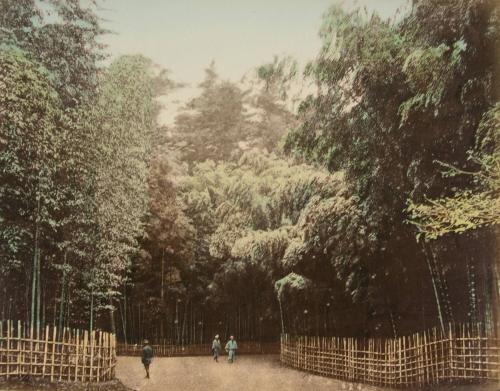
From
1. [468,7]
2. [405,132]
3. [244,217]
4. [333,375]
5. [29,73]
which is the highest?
[468,7]

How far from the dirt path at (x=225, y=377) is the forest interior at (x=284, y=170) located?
94 cm

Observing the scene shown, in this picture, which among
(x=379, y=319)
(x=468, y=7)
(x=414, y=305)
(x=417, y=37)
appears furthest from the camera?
(x=379, y=319)

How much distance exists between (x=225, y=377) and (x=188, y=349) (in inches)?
121

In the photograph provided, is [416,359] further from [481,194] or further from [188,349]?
[188,349]

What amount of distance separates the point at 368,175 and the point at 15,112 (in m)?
4.76

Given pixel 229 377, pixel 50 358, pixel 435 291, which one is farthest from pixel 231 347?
pixel 435 291

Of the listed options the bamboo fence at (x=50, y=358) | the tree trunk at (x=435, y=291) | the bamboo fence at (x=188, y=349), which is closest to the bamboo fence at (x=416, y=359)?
the tree trunk at (x=435, y=291)

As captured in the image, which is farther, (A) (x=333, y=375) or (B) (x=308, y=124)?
(A) (x=333, y=375)

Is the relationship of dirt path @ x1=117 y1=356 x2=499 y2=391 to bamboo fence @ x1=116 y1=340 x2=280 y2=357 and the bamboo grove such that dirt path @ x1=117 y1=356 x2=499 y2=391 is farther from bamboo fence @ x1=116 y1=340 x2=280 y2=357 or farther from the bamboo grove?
the bamboo grove

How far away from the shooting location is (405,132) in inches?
282

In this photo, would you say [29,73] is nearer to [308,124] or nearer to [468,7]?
[308,124]

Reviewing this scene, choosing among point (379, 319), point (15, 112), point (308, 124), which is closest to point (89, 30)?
point (15, 112)

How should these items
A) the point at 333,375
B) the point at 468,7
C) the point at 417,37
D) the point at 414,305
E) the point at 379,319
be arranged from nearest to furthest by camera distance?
the point at 468,7 < the point at 417,37 < the point at 414,305 < the point at 379,319 < the point at 333,375

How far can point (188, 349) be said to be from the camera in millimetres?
10844
